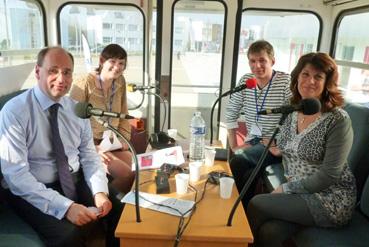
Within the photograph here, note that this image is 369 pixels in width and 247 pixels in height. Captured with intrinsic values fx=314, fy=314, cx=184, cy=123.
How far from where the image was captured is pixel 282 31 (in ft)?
11.1

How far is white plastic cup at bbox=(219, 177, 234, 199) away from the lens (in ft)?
5.05

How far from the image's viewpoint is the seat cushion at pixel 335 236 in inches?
59.7

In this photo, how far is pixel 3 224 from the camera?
1572 millimetres

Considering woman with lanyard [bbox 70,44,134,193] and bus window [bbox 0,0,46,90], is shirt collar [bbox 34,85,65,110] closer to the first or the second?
woman with lanyard [bbox 70,44,134,193]

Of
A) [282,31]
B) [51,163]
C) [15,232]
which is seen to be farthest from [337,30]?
[15,232]

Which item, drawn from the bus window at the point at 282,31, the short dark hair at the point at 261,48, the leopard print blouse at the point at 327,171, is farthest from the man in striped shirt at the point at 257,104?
the bus window at the point at 282,31

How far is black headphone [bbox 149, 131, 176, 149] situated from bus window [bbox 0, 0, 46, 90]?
1.35 m

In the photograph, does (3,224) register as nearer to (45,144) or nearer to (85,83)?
(45,144)

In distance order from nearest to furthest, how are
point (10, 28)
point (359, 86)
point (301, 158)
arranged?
point (301, 158) → point (10, 28) → point (359, 86)

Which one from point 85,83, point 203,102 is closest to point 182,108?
point 203,102

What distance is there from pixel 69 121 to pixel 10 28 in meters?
1.42

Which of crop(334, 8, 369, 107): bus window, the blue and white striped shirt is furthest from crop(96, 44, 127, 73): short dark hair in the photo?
crop(334, 8, 369, 107): bus window

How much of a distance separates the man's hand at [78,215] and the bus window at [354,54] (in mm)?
2405

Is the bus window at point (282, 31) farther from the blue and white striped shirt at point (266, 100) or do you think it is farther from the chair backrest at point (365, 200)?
the chair backrest at point (365, 200)
